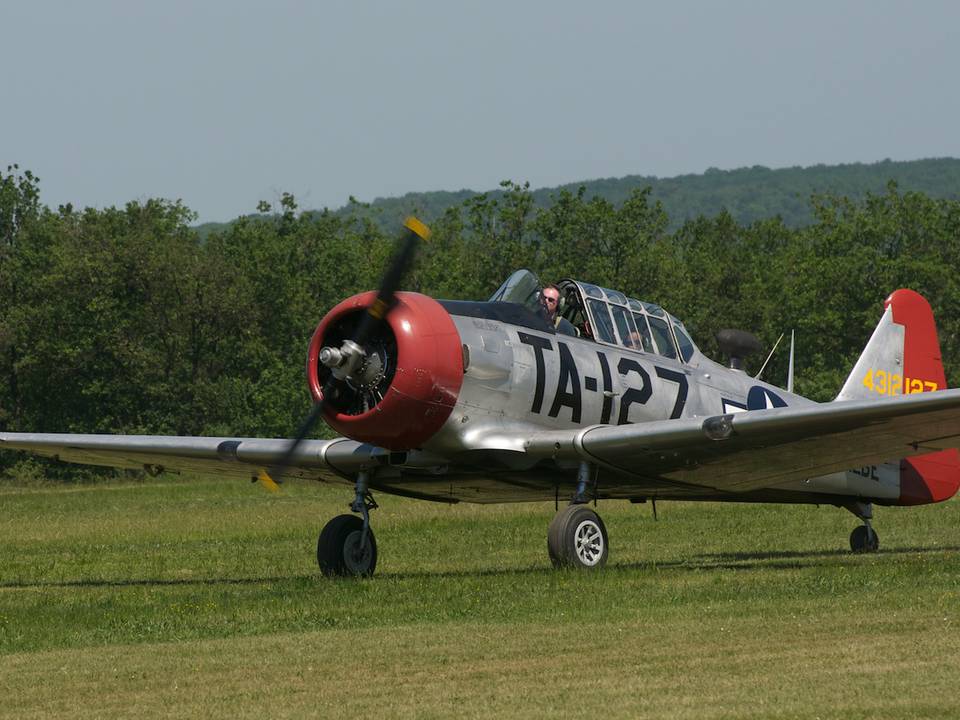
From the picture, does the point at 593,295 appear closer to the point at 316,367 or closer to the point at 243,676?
the point at 316,367

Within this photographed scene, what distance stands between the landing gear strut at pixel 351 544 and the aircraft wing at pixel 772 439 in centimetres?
203

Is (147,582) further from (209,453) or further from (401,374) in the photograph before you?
(401,374)

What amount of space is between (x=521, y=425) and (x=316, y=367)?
6.70ft

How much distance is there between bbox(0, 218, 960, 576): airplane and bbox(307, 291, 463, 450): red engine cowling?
0.05ft

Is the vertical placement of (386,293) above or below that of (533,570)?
above

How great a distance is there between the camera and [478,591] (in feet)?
42.6

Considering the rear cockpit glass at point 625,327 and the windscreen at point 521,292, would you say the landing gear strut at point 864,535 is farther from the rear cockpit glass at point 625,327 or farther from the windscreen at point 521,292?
the windscreen at point 521,292

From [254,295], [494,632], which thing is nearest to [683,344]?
[494,632]

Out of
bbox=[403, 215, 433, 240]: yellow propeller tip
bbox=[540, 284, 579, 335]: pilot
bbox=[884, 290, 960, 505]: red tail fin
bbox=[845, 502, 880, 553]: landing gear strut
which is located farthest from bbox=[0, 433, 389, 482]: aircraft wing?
bbox=[884, 290, 960, 505]: red tail fin

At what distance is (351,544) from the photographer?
15570 mm

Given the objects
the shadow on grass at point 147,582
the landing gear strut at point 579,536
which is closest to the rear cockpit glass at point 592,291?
the landing gear strut at point 579,536

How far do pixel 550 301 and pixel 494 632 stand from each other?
5732 mm

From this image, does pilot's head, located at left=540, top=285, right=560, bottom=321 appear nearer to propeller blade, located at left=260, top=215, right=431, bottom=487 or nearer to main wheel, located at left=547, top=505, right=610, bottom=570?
propeller blade, located at left=260, top=215, right=431, bottom=487

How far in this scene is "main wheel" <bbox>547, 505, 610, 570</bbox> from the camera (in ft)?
46.8
